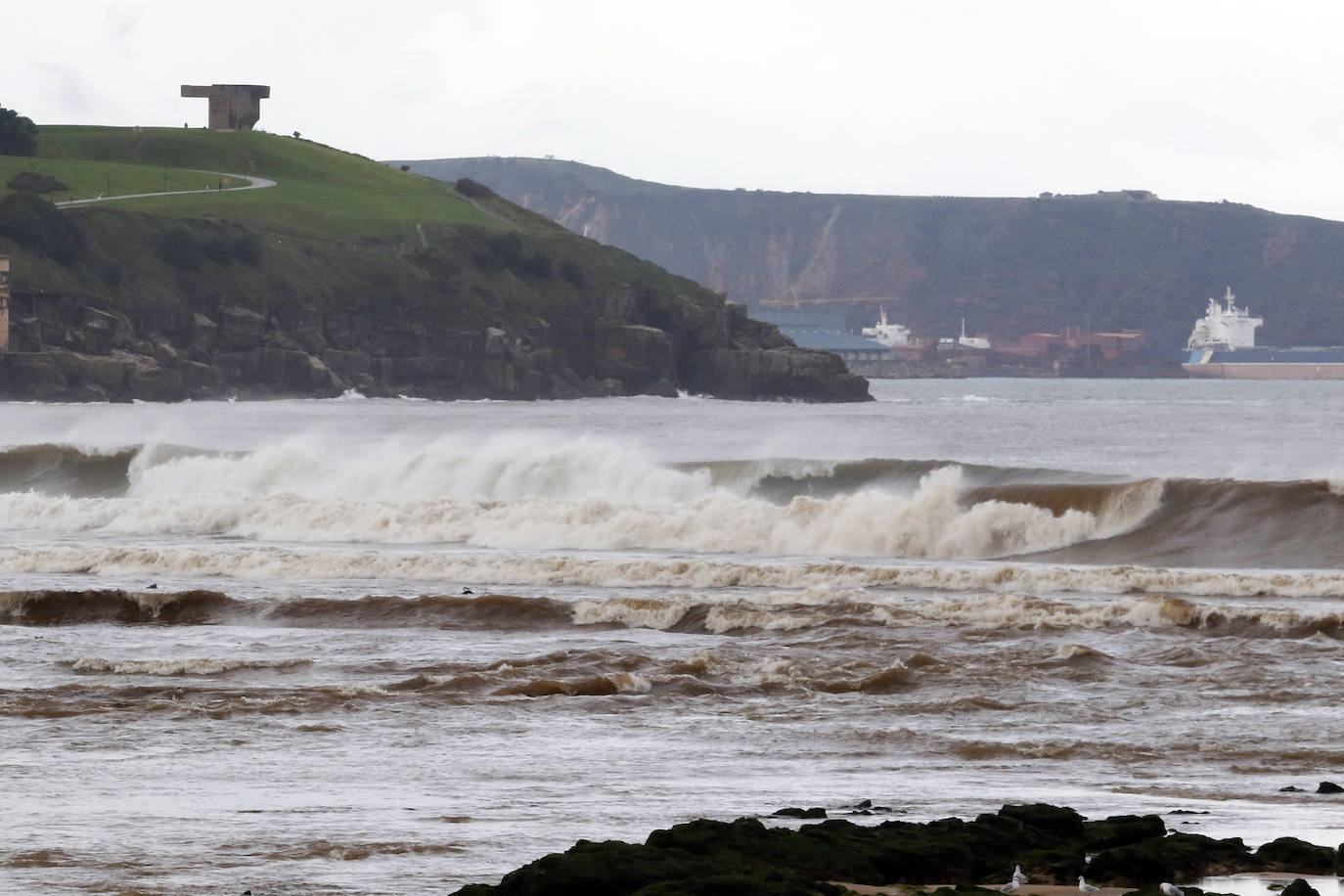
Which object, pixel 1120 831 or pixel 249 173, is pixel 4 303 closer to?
pixel 249 173

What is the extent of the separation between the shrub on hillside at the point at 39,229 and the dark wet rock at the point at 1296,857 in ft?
398

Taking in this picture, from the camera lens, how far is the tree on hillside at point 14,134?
14862cm

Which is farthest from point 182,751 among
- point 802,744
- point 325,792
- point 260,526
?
point 260,526

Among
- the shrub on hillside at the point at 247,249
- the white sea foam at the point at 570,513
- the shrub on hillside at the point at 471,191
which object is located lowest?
the white sea foam at the point at 570,513

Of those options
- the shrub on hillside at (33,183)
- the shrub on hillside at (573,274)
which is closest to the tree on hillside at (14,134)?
the shrub on hillside at (33,183)

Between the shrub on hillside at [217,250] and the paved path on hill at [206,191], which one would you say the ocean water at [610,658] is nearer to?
the shrub on hillside at [217,250]

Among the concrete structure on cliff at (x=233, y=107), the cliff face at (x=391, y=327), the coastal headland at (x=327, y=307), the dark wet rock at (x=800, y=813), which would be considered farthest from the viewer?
the concrete structure on cliff at (x=233, y=107)

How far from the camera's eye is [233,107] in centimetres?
17600

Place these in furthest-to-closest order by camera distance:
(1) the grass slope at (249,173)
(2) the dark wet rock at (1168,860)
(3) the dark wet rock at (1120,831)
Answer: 1. (1) the grass slope at (249,173)
2. (3) the dark wet rock at (1120,831)
3. (2) the dark wet rock at (1168,860)

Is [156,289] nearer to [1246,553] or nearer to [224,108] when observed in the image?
[224,108]

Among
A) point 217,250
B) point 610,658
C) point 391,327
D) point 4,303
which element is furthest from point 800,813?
point 217,250

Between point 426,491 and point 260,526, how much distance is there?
21.3 ft

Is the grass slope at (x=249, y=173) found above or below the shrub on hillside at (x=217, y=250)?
above

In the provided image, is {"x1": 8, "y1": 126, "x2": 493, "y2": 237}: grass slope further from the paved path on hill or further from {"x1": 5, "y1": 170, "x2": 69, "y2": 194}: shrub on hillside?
{"x1": 5, "y1": 170, "x2": 69, "y2": 194}: shrub on hillside
